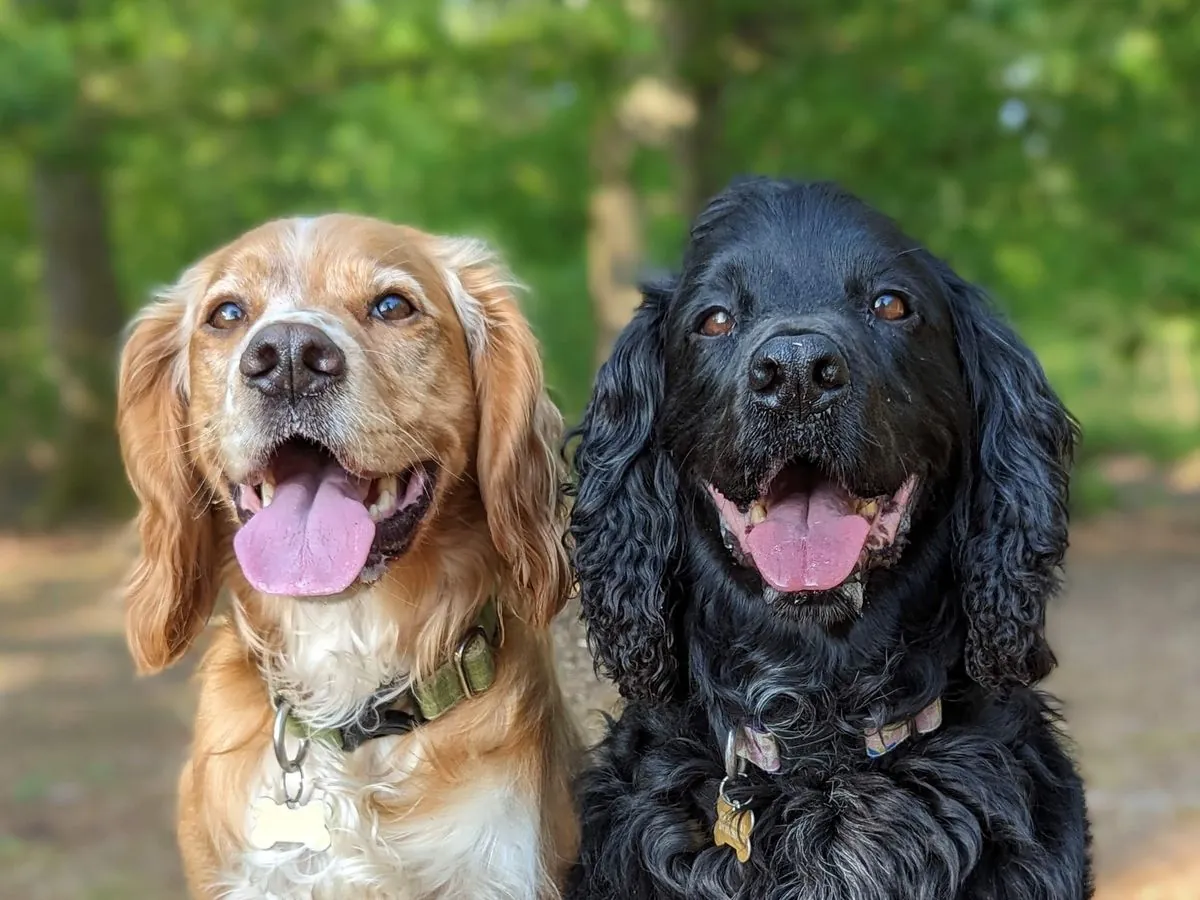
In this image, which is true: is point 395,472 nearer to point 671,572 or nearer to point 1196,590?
point 671,572

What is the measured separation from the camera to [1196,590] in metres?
10.7

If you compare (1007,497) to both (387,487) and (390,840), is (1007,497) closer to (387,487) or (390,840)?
(387,487)

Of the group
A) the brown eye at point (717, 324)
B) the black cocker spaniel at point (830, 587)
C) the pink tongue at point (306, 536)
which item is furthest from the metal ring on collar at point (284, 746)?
the brown eye at point (717, 324)

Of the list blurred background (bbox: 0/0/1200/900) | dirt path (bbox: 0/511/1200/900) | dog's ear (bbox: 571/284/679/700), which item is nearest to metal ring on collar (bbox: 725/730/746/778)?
dog's ear (bbox: 571/284/679/700)

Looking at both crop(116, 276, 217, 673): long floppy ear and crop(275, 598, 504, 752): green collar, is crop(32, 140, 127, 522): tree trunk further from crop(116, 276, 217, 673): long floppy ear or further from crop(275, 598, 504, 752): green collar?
crop(275, 598, 504, 752): green collar

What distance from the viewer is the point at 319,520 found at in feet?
9.12

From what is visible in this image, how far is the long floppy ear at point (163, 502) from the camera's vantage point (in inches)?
123

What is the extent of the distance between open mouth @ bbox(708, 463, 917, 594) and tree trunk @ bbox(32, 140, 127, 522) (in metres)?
11.9

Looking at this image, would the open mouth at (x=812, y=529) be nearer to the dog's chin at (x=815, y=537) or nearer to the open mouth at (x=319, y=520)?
the dog's chin at (x=815, y=537)

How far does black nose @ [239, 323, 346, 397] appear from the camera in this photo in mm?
2676

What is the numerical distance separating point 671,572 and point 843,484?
0.50m

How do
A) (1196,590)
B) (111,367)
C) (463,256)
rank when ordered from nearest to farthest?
(463,256), (1196,590), (111,367)

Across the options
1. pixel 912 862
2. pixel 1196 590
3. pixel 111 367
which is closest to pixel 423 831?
pixel 912 862

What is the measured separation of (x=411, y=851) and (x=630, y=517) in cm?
88
